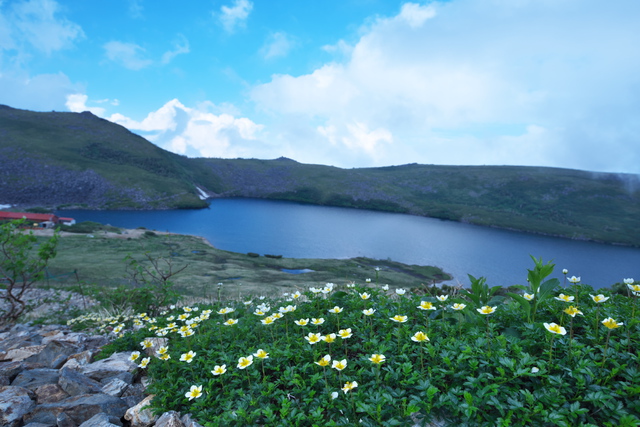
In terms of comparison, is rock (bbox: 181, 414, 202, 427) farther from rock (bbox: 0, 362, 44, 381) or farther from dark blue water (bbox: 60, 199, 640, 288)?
dark blue water (bbox: 60, 199, 640, 288)

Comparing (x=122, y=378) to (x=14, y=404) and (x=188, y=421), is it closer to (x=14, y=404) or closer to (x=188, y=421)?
(x=14, y=404)

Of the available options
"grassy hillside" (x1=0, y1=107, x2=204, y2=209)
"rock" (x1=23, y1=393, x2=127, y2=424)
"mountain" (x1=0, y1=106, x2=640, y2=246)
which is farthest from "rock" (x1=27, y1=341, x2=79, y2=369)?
"grassy hillside" (x1=0, y1=107, x2=204, y2=209)

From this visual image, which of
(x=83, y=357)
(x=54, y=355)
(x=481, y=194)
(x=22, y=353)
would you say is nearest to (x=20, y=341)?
(x=22, y=353)

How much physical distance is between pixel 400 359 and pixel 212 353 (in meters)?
2.97

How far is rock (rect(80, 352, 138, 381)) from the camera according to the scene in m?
5.64

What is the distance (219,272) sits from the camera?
124 feet

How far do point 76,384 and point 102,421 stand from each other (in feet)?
4.38

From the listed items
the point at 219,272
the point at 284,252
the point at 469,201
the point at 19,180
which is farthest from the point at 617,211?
the point at 19,180

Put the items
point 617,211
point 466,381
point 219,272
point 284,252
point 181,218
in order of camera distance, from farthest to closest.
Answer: point 617,211 → point 181,218 → point 284,252 → point 219,272 → point 466,381

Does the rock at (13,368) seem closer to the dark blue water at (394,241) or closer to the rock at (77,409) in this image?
the rock at (77,409)

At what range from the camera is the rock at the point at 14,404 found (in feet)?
13.9

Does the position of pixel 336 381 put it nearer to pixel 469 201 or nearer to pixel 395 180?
pixel 469 201

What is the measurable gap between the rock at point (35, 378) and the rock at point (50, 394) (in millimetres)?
259

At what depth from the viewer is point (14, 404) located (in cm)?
444
